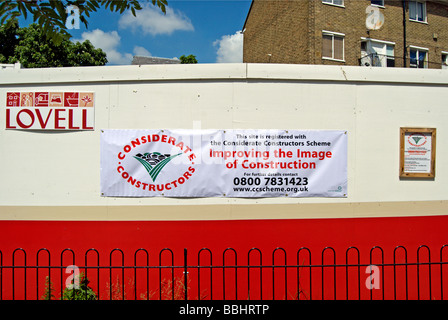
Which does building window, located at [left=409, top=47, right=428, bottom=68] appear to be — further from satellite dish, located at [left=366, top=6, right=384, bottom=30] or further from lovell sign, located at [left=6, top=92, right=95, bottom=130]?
lovell sign, located at [left=6, top=92, right=95, bottom=130]

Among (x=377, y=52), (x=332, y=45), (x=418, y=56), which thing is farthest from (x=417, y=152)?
(x=418, y=56)

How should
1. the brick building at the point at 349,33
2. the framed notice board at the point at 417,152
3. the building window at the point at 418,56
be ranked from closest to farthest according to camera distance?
the framed notice board at the point at 417,152 < the brick building at the point at 349,33 < the building window at the point at 418,56

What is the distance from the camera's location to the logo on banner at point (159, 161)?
522cm

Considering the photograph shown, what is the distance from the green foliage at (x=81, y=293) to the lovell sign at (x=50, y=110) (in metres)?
2.25

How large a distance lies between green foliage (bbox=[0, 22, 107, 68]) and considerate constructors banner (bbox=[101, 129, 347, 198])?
24.2 m

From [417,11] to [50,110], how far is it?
28804 millimetres

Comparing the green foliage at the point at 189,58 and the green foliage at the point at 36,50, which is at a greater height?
the green foliage at the point at 189,58

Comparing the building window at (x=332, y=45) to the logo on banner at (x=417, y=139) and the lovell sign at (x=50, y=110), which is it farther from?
the lovell sign at (x=50, y=110)

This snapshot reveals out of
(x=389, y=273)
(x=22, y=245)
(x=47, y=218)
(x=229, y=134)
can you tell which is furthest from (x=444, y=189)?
(x=22, y=245)

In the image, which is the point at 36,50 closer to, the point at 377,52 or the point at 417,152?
the point at 377,52

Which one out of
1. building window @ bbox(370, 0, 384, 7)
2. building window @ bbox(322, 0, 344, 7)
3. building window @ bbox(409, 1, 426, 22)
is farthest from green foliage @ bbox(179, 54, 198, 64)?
building window @ bbox(409, 1, 426, 22)

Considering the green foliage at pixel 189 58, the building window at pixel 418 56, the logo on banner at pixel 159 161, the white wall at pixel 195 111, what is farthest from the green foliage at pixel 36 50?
the building window at pixel 418 56

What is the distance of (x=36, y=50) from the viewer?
26.7 metres

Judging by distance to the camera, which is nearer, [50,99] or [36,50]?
[50,99]
